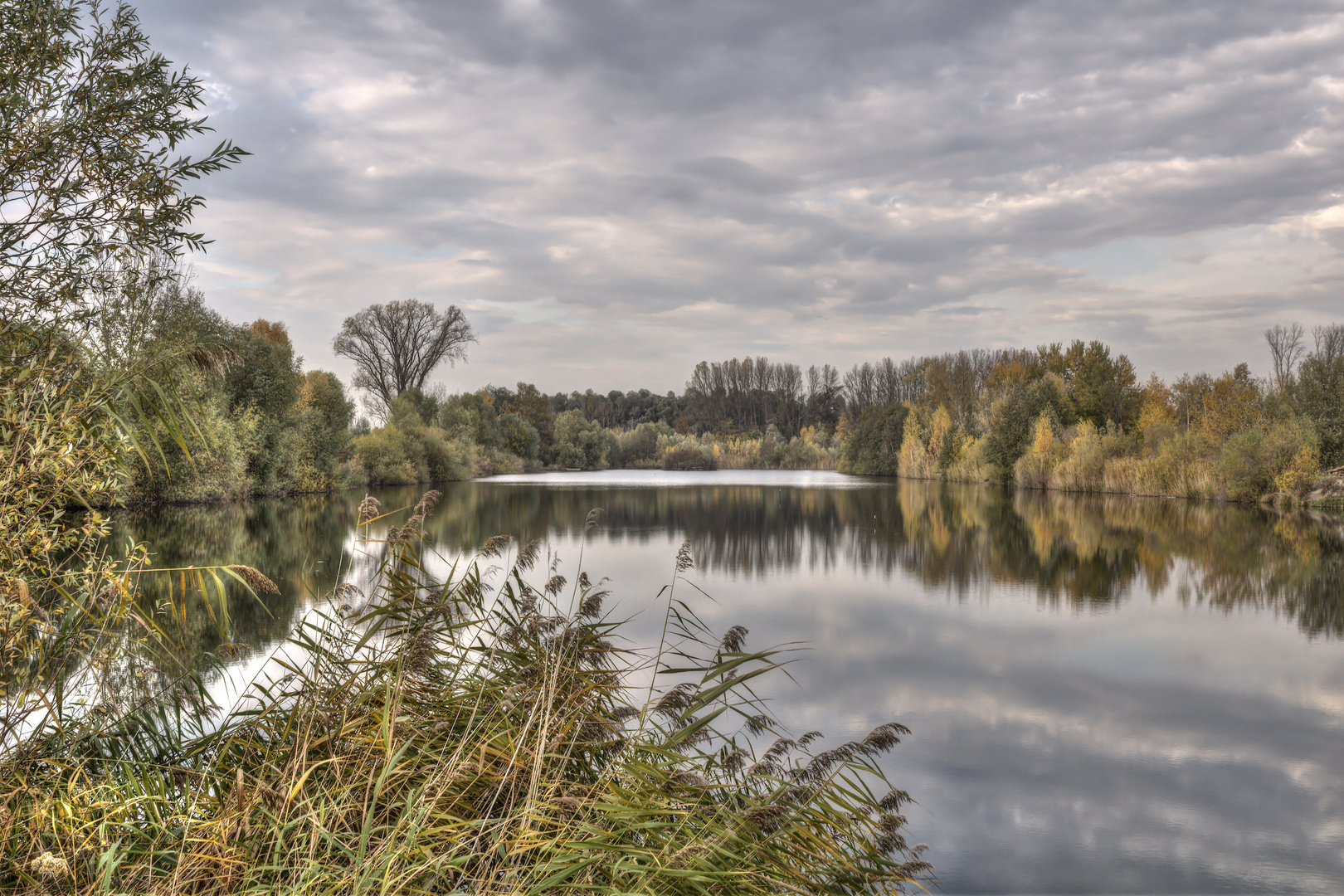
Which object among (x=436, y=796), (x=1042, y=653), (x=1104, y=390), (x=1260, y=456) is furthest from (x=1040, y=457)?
(x=436, y=796)

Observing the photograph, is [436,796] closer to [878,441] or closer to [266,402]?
[266,402]

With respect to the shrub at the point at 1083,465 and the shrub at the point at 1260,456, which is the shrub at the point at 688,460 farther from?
the shrub at the point at 1260,456

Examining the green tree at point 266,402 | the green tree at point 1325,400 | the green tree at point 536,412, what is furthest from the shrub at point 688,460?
the green tree at point 1325,400

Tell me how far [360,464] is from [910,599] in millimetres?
27224

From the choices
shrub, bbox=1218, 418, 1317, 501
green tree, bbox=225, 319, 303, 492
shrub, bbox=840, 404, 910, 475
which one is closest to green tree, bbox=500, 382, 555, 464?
shrub, bbox=840, 404, 910, 475

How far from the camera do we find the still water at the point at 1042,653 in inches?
163

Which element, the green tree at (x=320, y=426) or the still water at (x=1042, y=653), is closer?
the still water at (x=1042, y=653)

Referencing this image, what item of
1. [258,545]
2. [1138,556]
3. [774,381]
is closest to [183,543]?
[258,545]

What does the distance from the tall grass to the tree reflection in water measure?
7.02ft

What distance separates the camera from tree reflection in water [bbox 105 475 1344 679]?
1010 centimetres

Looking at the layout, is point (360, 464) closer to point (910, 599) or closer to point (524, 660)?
point (910, 599)

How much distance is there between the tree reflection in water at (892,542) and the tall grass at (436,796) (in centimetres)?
214

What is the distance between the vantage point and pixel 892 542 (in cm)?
1536

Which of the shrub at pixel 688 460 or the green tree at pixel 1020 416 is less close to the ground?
the green tree at pixel 1020 416
